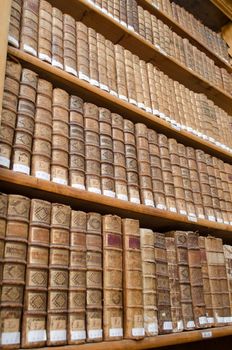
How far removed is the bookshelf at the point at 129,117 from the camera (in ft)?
2.76

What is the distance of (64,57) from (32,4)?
18cm

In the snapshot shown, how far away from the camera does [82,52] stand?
1.13m

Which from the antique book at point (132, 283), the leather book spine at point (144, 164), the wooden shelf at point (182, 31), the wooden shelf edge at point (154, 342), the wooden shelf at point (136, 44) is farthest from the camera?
the wooden shelf at point (182, 31)

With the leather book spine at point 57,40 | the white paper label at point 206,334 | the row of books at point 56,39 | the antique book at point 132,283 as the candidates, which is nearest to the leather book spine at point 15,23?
the row of books at point 56,39

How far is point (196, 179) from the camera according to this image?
1.33 m

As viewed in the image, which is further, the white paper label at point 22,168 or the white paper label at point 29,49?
the white paper label at point 29,49

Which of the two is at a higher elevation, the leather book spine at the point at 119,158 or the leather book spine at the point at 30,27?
→ the leather book spine at the point at 30,27

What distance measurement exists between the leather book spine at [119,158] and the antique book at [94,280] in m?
0.14

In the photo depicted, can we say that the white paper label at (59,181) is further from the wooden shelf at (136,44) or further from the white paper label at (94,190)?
the wooden shelf at (136,44)

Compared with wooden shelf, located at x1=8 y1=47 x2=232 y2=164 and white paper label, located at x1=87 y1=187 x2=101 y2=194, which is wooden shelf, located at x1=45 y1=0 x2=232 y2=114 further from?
white paper label, located at x1=87 y1=187 x2=101 y2=194

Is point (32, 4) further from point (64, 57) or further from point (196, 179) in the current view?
point (196, 179)

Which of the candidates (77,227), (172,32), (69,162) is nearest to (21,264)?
(77,227)

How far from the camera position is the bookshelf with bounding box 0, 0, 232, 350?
2.76ft

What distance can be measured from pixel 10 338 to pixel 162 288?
47 centimetres
